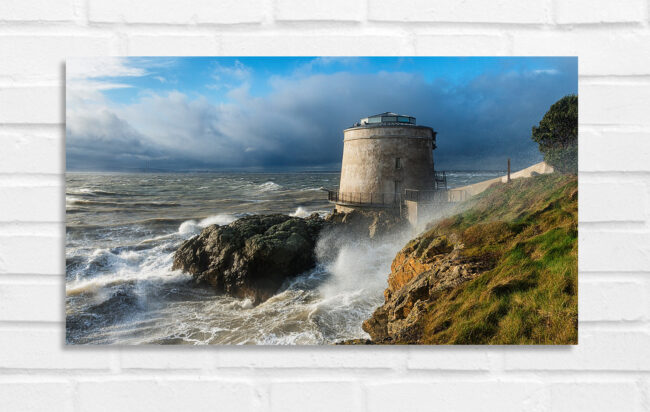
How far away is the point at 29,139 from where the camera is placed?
1734mm

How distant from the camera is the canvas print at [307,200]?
5.76 feet

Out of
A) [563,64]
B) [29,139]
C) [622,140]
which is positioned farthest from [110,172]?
[622,140]

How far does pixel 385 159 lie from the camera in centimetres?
206

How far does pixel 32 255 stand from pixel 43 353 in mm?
551

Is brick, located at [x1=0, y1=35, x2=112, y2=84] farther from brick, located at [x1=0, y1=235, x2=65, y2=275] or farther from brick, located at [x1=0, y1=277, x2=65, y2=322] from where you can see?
brick, located at [x1=0, y1=277, x2=65, y2=322]

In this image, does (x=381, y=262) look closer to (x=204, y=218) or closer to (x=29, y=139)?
(x=204, y=218)

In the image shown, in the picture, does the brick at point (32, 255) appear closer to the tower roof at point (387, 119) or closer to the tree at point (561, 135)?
the tower roof at point (387, 119)
